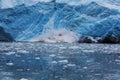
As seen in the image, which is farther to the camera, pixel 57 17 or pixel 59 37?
pixel 57 17

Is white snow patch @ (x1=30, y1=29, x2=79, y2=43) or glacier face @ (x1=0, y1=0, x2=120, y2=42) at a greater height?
glacier face @ (x1=0, y1=0, x2=120, y2=42)

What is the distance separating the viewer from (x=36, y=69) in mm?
9273

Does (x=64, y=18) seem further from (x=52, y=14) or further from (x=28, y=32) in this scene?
(x=28, y=32)

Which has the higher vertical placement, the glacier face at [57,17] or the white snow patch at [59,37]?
the glacier face at [57,17]

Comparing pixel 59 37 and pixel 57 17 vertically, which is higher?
pixel 57 17

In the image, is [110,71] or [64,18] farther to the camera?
[64,18]

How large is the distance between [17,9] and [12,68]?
1883 cm

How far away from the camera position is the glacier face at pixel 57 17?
2678 centimetres

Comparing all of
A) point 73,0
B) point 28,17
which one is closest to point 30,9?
point 28,17

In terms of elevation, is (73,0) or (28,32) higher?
(73,0)

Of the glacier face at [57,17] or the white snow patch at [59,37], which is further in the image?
the white snow patch at [59,37]

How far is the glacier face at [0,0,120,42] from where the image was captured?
87.9ft

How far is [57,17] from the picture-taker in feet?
→ 92.8

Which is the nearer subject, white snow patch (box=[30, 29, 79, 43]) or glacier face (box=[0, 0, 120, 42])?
glacier face (box=[0, 0, 120, 42])
